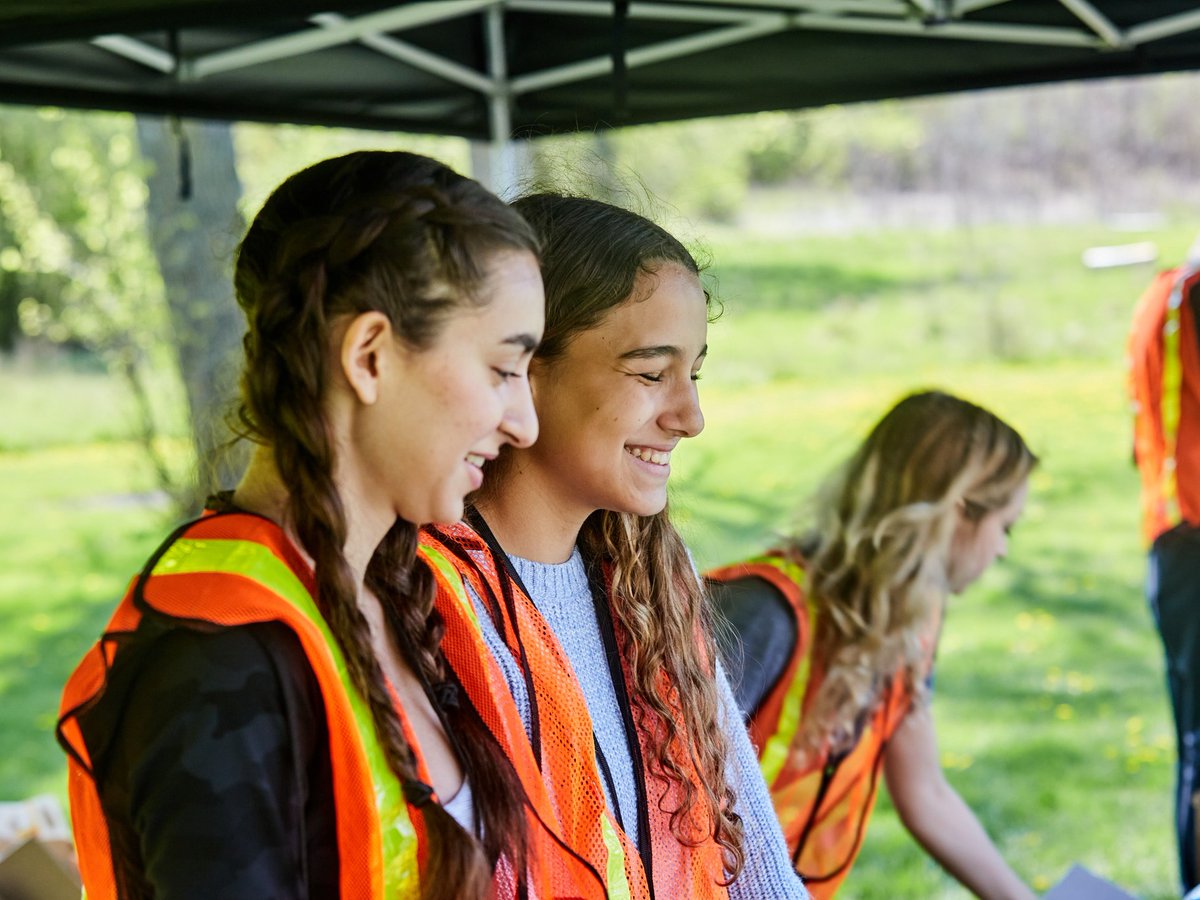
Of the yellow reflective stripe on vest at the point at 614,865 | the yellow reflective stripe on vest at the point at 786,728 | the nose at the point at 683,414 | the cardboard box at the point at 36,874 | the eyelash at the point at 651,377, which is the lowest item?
the cardboard box at the point at 36,874

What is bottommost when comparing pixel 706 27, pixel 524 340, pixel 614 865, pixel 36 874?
pixel 36 874

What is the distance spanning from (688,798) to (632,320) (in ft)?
1.75

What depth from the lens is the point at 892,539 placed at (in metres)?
2.37

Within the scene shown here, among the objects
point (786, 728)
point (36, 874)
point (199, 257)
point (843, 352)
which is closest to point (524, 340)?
point (786, 728)

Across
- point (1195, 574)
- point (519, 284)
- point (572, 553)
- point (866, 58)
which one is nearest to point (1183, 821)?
point (1195, 574)

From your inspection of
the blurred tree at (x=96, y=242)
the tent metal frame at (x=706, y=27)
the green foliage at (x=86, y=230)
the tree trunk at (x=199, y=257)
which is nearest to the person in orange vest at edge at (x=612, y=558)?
the tent metal frame at (x=706, y=27)

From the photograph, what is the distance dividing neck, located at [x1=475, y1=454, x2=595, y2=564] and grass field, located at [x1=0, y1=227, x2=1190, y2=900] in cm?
37

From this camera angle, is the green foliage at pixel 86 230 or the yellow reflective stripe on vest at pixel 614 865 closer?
the yellow reflective stripe on vest at pixel 614 865

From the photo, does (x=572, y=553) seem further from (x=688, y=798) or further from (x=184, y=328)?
(x=184, y=328)

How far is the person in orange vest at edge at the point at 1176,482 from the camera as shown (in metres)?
2.91

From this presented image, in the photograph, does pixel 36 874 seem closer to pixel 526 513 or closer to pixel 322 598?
pixel 526 513

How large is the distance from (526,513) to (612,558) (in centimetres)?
14

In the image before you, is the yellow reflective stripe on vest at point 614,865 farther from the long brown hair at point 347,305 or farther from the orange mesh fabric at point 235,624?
the orange mesh fabric at point 235,624

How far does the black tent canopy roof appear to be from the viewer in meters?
2.72
